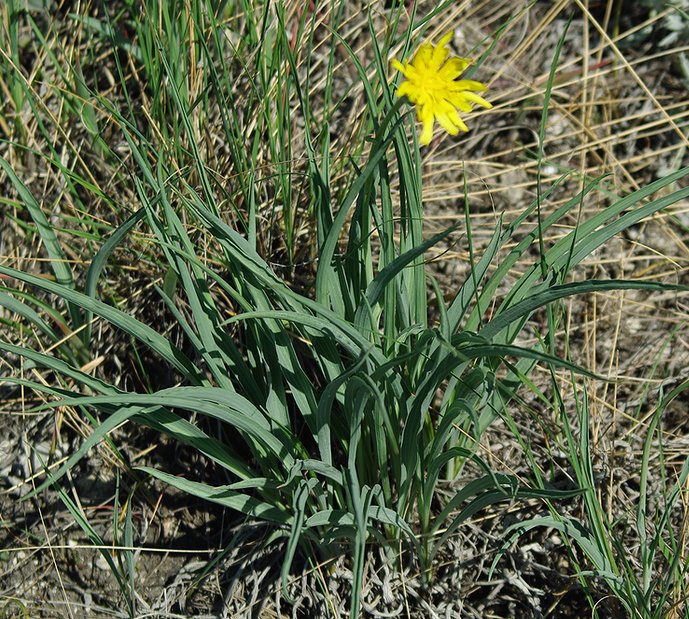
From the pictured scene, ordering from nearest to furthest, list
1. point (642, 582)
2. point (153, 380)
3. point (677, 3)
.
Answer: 1. point (642, 582)
2. point (153, 380)
3. point (677, 3)

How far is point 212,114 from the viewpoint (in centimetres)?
173

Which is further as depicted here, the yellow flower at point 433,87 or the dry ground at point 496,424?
the dry ground at point 496,424

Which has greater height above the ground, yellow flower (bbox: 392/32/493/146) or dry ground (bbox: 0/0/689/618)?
yellow flower (bbox: 392/32/493/146)

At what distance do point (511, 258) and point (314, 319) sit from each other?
0.38m

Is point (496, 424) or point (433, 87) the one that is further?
point (496, 424)

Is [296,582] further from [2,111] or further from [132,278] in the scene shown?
[2,111]

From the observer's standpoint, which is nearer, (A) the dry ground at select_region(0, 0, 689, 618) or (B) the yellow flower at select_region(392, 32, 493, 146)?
(B) the yellow flower at select_region(392, 32, 493, 146)

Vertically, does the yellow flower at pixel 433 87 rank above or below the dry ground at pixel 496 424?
above

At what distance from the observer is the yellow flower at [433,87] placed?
0.90 metres

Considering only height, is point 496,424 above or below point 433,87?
below

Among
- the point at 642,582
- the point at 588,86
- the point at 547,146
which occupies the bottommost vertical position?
the point at 642,582

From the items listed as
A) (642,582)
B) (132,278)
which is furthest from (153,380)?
(642,582)

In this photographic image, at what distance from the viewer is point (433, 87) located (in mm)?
936

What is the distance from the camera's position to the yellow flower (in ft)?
Result: 2.94
